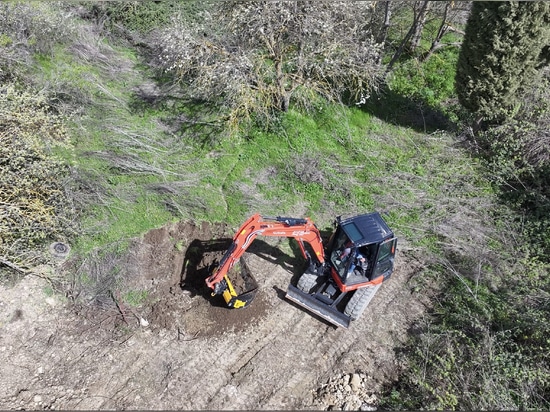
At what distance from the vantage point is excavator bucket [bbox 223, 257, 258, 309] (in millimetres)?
8242

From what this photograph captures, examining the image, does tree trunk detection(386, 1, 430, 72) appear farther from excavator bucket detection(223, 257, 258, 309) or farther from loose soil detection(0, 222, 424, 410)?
excavator bucket detection(223, 257, 258, 309)

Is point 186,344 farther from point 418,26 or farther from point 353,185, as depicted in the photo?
point 418,26

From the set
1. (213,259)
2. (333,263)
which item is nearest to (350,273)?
(333,263)

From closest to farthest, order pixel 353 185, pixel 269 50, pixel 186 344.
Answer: pixel 186 344
pixel 353 185
pixel 269 50

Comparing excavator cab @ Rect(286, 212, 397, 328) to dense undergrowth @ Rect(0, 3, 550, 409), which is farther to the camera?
excavator cab @ Rect(286, 212, 397, 328)

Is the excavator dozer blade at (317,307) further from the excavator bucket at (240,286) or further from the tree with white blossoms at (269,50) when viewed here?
the tree with white blossoms at (269,50)

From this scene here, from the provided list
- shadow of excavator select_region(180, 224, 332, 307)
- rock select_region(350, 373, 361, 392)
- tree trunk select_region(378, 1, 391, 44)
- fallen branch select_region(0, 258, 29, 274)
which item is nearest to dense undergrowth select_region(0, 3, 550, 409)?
rock select_region(350, 373, 361, 392)

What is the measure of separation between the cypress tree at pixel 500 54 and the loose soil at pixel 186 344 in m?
6.28

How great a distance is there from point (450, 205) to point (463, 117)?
3.97m

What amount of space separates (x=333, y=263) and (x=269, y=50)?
678 centimetres

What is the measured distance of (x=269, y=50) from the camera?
12008 millimetres

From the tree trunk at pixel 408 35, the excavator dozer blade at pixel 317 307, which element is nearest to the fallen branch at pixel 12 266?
the excavator dozer blade at pixel 317 307

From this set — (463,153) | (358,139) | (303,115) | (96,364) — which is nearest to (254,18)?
(303,115)

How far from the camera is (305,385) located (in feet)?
25.0
